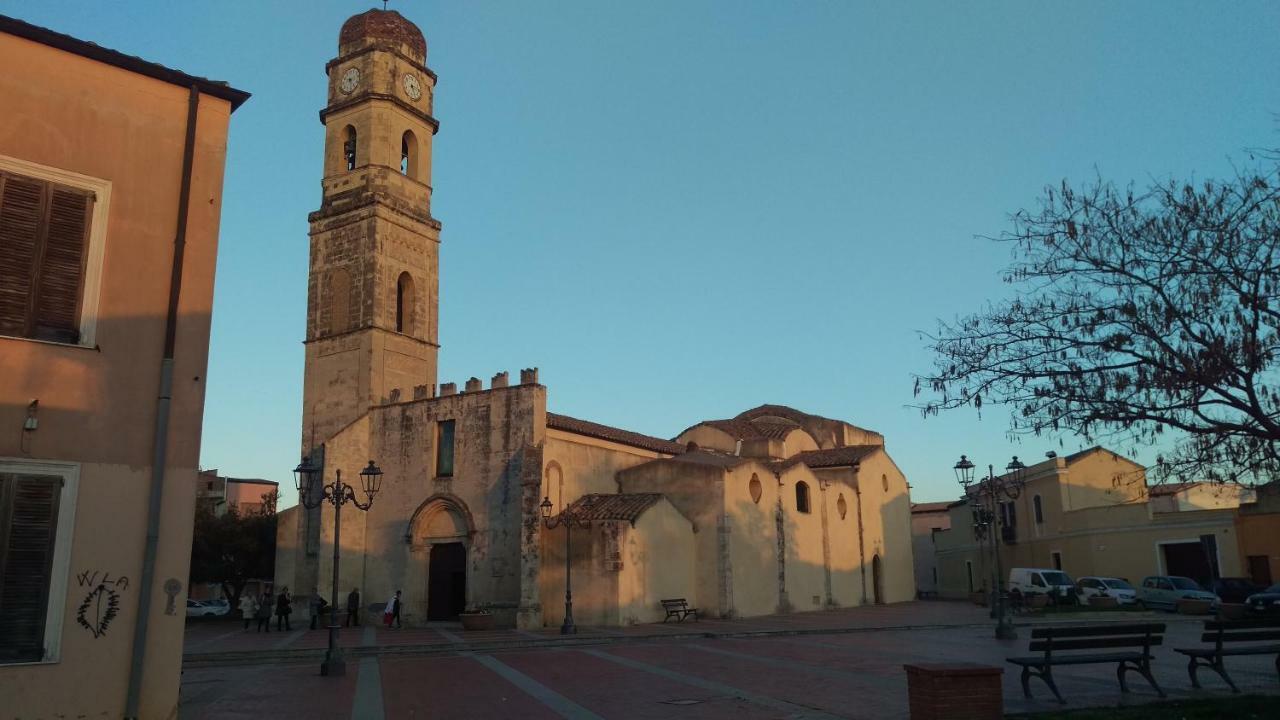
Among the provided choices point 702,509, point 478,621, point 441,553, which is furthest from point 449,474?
point 702,509

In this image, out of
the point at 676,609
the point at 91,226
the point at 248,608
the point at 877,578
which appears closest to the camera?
the point at 91,226

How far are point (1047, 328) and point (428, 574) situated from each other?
1042 inches

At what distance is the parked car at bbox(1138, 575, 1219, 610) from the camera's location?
31.9 m

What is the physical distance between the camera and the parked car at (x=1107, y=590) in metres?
33.8

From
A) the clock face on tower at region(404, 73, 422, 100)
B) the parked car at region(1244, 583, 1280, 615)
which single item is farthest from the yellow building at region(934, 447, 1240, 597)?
the clock face on tower at region(404, 73, 422, 100)

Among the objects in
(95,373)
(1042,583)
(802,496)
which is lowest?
(1042,583)

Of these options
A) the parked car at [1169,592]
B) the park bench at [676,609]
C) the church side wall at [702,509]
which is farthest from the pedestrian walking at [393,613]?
the parked car at [1169,592]

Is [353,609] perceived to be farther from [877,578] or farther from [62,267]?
[62,267]

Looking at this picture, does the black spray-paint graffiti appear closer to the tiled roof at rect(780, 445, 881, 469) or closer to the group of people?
the group of people

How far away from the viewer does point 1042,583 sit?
1464 inches

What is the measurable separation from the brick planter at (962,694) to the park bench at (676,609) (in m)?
22.3

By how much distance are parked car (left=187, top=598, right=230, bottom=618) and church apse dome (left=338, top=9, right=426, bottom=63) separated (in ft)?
98.4

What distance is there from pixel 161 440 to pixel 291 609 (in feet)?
81.1

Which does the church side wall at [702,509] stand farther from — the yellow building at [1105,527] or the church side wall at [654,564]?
the yellow building at [1105,527]
